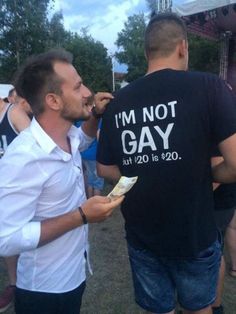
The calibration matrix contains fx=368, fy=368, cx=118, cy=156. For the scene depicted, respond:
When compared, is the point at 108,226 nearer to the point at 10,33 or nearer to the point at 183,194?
the point at 183,194

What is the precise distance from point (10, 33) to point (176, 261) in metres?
27.8

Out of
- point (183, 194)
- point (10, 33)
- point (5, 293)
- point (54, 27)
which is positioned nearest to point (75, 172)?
point (183, 194)

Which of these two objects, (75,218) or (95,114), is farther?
(95,114)

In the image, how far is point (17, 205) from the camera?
146cm

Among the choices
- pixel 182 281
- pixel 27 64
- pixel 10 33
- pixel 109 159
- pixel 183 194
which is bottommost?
pixel 182 281

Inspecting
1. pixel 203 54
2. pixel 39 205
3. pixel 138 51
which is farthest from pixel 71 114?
pixel 138 51

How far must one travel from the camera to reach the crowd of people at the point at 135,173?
4.98ft

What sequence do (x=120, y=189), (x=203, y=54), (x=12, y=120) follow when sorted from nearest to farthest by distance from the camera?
1. (x=120, y=189)
2. (x=12, y=120)
3. (x=203, y=54)

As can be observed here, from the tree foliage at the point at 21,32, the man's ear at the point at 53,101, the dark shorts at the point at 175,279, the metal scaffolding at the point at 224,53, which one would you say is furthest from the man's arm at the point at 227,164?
the tree foliage at the point at 21,32

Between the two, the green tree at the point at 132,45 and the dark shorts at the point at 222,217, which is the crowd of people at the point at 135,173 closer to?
the dark shorts at the point at 222,217

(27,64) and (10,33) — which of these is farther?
(10,33)

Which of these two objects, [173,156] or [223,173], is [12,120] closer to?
[173,156]

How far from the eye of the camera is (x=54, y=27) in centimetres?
3181

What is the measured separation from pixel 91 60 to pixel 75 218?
34892mm
